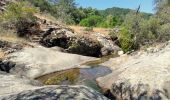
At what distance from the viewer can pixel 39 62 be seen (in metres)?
22.1

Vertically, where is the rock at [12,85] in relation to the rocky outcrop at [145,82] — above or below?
above

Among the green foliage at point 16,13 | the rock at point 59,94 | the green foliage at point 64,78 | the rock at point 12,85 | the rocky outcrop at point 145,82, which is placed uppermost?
the green foliage at point 16,13

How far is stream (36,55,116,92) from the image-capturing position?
18.9m

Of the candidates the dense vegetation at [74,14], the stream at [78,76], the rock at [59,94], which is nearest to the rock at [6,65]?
the stream at [78,76]

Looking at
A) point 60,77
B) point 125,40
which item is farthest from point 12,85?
point 125,40

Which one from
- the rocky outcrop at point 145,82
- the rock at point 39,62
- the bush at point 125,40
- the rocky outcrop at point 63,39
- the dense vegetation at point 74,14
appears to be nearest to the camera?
the rocky outcrop at point 145,82

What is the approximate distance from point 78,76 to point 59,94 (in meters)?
12.3

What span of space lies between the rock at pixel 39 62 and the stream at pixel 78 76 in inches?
28.0

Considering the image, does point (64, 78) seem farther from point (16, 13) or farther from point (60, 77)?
point (16, 13)

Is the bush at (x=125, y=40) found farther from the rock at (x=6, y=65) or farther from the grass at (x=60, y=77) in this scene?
the rock at (x=6, y=65)

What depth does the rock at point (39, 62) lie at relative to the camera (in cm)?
2153

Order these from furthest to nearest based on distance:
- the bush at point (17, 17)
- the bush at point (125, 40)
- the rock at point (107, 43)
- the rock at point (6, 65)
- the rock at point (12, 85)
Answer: the bush at point (125, 40) < the rock at point (107, 43) < the bush at point (17, 17) < the rock at point (6, 65) < the rock at point (12, 85)

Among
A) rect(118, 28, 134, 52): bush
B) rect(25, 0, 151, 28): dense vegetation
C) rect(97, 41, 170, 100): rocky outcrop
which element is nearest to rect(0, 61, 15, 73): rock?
rect(97, 41, 170, 100): rocky outcrop

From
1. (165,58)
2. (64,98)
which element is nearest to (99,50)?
(165,58)
